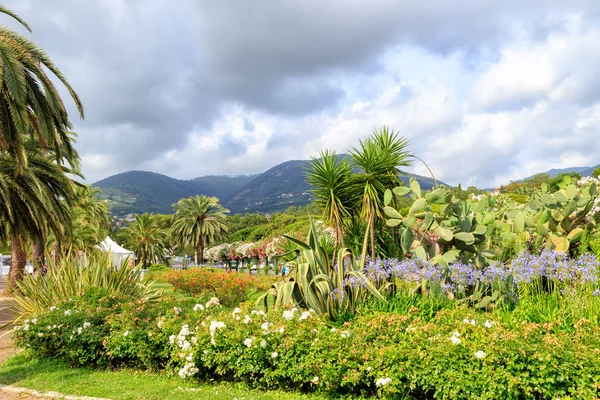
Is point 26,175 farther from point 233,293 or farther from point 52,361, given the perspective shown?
point 52,361

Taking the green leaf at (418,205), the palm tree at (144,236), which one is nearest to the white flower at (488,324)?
the green leaf at (418,205)

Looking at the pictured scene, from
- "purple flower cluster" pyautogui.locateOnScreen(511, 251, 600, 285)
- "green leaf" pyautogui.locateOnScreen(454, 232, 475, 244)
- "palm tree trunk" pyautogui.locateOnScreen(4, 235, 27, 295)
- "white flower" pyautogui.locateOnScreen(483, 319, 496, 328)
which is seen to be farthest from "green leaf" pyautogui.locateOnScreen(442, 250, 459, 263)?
"palm tree trunk" pyautogui.locateOnScreen(4, 235, 27, 295)

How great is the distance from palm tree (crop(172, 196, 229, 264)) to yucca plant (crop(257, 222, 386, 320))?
37.3 m

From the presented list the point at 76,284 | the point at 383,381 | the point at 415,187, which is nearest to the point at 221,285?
the point at 76,284

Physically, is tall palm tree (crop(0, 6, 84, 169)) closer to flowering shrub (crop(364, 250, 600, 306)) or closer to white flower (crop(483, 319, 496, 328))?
flowering shrub (crop(364, 250, 600, 306))

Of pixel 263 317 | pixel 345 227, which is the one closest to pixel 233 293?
pixel 345 227

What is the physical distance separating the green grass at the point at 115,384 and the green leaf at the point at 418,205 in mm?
3164

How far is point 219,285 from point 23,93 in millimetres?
7056

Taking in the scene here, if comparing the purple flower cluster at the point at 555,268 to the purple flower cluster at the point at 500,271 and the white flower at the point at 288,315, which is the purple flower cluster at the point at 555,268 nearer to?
the purple flower cluster at the point at 500,271

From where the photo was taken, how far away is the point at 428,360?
3975mm

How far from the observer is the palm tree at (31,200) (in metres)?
14.9

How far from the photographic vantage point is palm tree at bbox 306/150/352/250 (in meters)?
7.51

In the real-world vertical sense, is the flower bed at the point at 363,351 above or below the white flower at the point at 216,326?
below

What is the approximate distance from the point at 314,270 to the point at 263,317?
1411 millimetres
